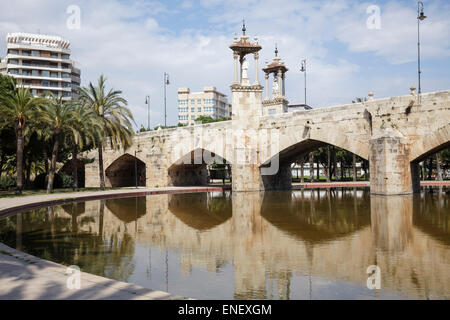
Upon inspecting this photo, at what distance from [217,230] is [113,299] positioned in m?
6.84

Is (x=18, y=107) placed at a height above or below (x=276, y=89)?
below

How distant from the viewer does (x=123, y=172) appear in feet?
154

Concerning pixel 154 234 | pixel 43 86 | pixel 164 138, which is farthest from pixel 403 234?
pixel 43 86

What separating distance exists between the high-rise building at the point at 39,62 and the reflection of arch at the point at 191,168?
39.5m

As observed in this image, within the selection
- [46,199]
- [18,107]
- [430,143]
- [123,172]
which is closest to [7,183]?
[123,172]

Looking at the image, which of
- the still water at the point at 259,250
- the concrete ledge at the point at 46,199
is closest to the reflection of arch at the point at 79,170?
the concrete ledge at the point at 46,199

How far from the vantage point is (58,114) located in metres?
27.5

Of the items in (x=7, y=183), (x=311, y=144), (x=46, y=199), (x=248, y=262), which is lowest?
(x=248, y=262)

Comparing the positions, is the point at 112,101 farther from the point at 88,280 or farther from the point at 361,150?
the point at 88,280

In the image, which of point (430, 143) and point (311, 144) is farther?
point (311, 144)

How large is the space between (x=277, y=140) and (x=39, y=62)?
5975cm

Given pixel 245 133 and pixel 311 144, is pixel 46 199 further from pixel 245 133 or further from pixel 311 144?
pixel 311 144

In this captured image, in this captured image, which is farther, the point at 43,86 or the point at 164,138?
the point at 43,86

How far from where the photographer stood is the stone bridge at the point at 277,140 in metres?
20.7
